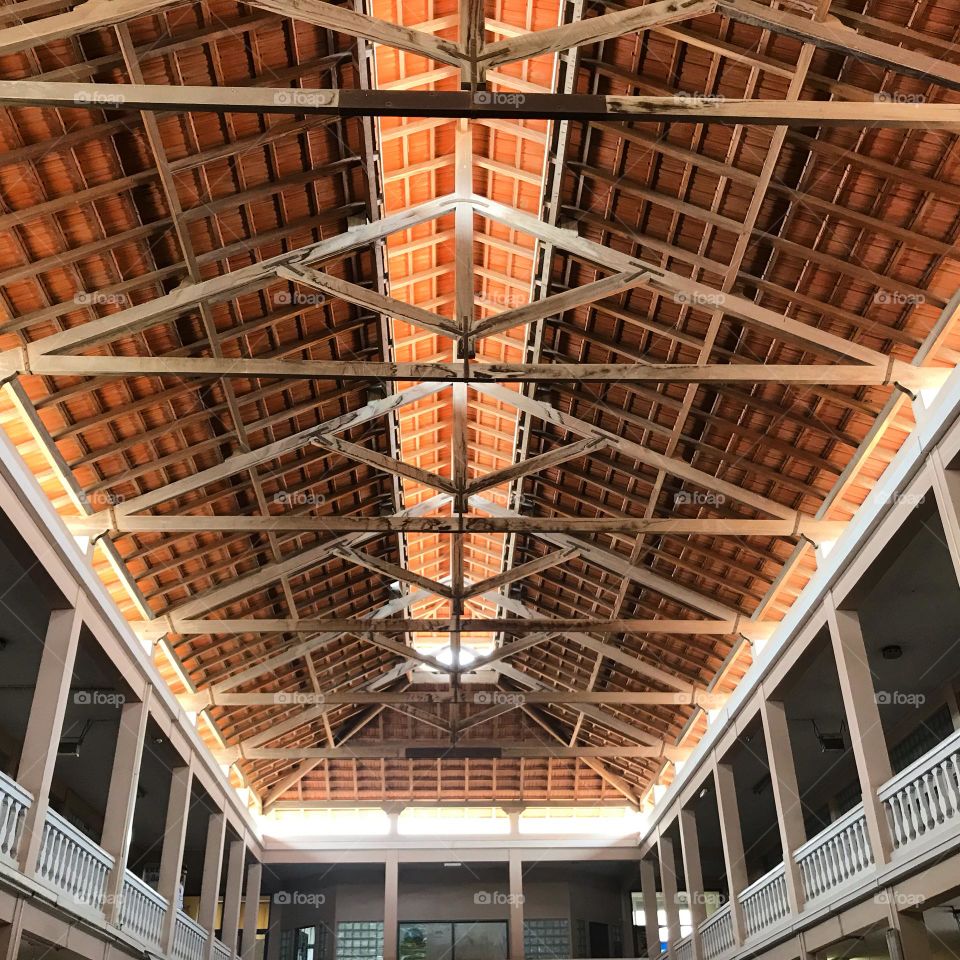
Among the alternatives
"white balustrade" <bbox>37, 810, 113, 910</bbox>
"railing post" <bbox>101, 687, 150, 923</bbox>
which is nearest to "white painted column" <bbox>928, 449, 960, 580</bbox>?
"white balustrade" <bbox>37, 810, 113, 910</bbox>

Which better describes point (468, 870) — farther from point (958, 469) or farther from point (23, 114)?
point (23, 114)

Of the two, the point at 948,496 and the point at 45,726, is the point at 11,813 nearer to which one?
the point at 45,726

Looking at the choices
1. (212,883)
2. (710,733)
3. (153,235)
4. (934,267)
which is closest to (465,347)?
(153,235)

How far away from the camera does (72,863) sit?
46.7ft

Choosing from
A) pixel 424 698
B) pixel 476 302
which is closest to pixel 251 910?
pixel 424 698

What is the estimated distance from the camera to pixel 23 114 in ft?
35.3

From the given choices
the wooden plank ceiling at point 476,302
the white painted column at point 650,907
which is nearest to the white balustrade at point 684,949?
the white painted column at point 650,907

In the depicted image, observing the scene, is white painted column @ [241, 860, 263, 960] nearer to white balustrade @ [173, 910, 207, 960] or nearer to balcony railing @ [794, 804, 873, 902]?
white balustrade @ [173, 910, 207, 960]

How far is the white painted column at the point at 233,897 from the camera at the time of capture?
2452cm

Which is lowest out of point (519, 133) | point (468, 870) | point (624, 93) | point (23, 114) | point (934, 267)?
point (468, 870)

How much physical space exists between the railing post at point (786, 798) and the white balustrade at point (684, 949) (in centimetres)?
708

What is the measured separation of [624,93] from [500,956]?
82.4 feet

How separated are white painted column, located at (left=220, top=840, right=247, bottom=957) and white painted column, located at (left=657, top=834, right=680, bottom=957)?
402 inches

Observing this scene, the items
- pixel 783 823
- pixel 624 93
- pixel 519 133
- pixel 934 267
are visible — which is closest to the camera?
pixel 934 267
